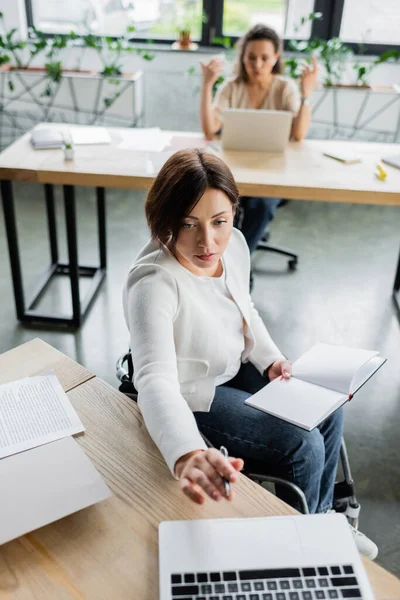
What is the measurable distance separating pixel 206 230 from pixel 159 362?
1.08 feet

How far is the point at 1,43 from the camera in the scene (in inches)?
158

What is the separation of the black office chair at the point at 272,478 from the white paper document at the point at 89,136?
1.41 meters

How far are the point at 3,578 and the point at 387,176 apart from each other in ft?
6.74

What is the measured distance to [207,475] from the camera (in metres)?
0.90

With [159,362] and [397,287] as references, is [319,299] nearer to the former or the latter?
[397,287]

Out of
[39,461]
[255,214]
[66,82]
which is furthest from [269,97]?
[39,461]

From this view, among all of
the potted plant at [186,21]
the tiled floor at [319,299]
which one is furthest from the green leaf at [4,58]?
the potted plant at [186,21]

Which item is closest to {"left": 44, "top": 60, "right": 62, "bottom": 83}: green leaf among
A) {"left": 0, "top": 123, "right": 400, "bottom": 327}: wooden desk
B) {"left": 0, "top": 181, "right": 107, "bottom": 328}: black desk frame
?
{"left": 0, "top": 123, "right": 400, "bottom": 327}: wooden desk

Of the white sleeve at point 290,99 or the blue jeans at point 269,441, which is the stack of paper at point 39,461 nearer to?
the blue jeans at point 269,441

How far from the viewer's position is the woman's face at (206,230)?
1267mm

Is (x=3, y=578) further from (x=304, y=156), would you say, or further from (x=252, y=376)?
(x=304, y=156)

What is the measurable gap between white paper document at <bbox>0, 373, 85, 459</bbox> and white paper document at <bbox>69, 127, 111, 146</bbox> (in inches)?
65.3

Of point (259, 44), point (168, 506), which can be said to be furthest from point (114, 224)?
point (168, 506)

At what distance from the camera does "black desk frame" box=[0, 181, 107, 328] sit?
7.96 feet
